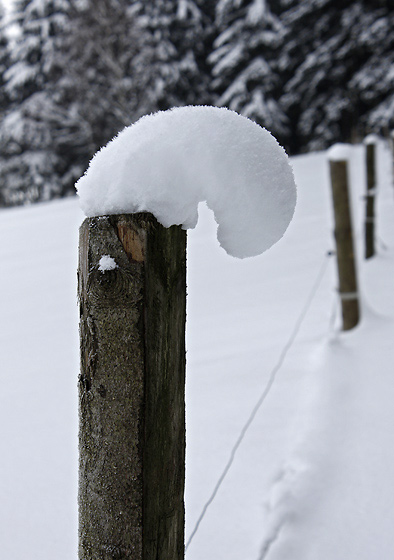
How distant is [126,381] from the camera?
30.7 inches

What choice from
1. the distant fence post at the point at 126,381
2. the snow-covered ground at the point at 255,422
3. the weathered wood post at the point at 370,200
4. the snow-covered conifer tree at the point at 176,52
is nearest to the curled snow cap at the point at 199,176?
the distant fence post at the point at 126,381

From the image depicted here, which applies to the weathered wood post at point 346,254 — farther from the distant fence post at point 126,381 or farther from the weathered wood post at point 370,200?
the distant fence post at point 126,381

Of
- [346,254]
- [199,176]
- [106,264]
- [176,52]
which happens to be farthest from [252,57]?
[106,264]

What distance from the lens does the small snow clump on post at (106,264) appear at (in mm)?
758

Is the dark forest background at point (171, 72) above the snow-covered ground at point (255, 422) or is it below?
above

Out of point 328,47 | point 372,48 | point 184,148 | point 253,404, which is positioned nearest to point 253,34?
point 328,47

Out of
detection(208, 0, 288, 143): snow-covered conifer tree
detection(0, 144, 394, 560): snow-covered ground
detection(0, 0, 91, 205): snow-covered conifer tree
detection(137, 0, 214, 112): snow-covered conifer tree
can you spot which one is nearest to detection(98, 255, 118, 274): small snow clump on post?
detection(0, 144, 394, 560): snow-covered ground

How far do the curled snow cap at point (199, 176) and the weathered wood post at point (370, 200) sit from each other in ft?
12.3

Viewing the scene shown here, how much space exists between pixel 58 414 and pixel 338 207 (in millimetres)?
1981

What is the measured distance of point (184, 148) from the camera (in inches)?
31.8

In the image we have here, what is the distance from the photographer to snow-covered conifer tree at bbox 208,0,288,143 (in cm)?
1352

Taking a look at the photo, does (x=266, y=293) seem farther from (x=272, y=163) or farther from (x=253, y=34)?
(x=253, y=34)

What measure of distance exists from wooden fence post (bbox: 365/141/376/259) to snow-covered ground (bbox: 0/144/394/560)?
0.15m

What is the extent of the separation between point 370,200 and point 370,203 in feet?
0.09
